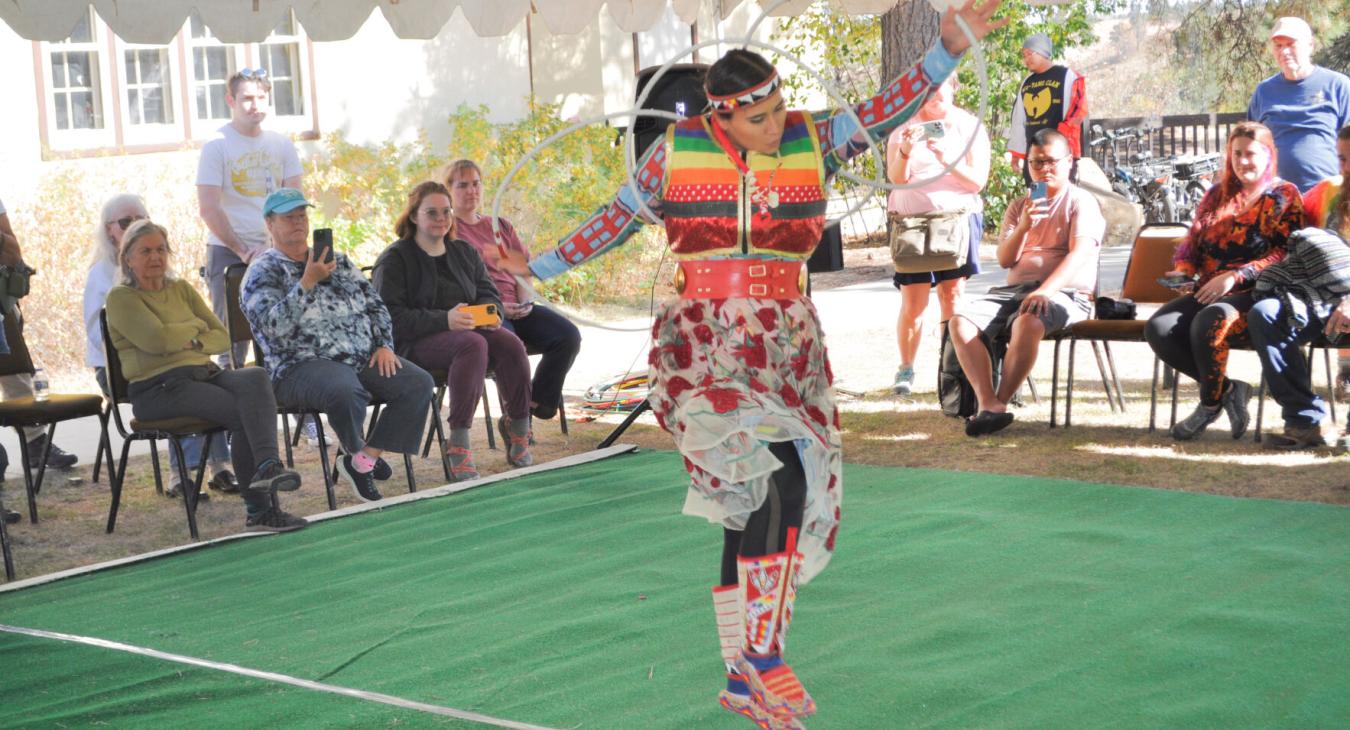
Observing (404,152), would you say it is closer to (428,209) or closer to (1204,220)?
(428,209)

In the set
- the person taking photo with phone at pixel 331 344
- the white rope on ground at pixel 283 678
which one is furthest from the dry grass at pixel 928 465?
the white rope on ground at pixel 283 678

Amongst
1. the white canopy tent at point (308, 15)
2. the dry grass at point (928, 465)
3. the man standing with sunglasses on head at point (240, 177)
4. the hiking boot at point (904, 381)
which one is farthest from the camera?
the hiking boot at point (904, 381)

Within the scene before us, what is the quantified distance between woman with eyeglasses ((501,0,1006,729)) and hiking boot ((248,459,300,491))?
2.55 m

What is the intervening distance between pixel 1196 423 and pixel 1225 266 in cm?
72

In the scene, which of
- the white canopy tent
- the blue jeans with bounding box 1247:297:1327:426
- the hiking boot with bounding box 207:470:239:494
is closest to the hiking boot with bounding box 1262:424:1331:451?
the blue jeans with bounding box 1247:297:1327:426

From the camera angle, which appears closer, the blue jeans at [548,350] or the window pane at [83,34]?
the blue jeans at [548,350]

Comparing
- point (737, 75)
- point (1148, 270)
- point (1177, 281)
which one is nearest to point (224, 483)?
point (737, 75)

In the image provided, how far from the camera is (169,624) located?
15.0 feet

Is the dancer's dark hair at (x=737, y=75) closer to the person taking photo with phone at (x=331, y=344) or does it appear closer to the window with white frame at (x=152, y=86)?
the person taking photo with phone at (x=331, y=344)

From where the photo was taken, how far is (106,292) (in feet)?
21.9

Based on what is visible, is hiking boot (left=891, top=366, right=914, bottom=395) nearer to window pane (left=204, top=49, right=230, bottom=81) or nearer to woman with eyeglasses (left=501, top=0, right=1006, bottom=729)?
woman with eyeglasses (left=501, top=0, right=1006, bottom=729)

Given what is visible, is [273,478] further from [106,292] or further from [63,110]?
[63,110]

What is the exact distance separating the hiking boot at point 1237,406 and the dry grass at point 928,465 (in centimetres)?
6

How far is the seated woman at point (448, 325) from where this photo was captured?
678 centimetres
